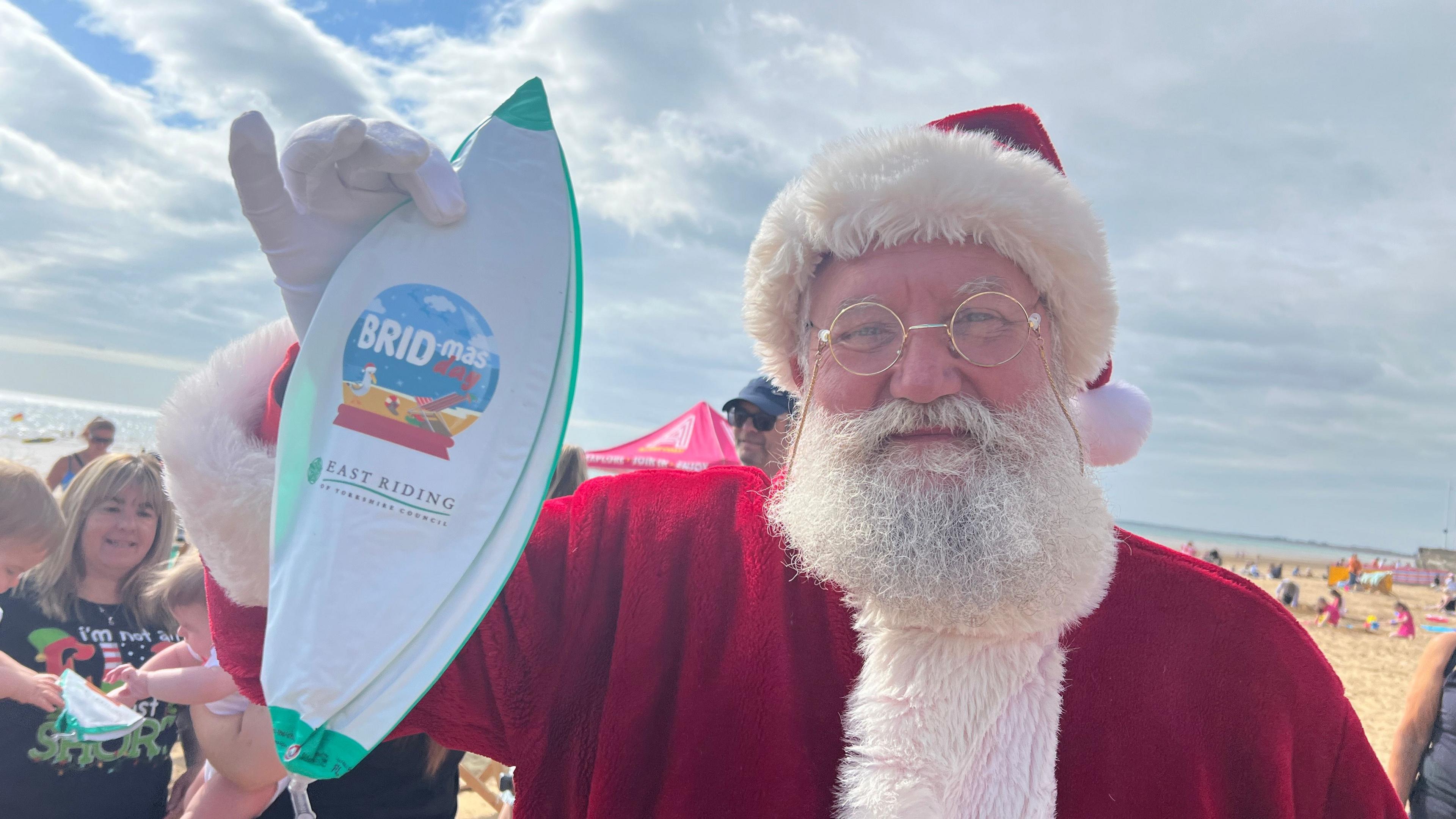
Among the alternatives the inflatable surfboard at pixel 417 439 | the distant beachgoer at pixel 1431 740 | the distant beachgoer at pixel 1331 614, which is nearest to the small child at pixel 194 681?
the inflatable surfboard at pixel 417 439

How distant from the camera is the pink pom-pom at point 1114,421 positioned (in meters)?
1.78

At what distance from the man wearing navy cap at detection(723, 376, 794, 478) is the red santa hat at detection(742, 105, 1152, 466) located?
2.35 m

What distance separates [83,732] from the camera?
2.43m

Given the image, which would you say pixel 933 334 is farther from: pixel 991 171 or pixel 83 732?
pixel 83 732

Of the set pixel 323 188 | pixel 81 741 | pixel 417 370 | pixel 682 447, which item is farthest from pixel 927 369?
pixel 682 447

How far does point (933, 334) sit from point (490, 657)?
3.01 ft

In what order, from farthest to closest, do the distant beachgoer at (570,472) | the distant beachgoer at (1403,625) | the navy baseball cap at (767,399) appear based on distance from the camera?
the distant beachgoer at (1403,625) → the navy baseball cap at (767,399) → the distant beachgoer at (570,472)

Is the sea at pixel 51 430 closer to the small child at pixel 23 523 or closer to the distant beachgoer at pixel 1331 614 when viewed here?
the small child at pixel 23 523

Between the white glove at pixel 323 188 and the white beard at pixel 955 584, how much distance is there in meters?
0.80

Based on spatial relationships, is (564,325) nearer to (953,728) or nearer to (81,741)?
(953,728)

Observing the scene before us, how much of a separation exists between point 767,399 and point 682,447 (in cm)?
436

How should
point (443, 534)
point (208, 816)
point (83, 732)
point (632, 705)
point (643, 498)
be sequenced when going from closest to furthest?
point (443, 534), point (632, 705), point (643, 498), point (208, 816), point (83, 732)

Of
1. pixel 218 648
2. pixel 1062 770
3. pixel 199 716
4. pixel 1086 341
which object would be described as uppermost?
pixel 1086 341

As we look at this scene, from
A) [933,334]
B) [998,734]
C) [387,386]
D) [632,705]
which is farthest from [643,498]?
[998,734]
